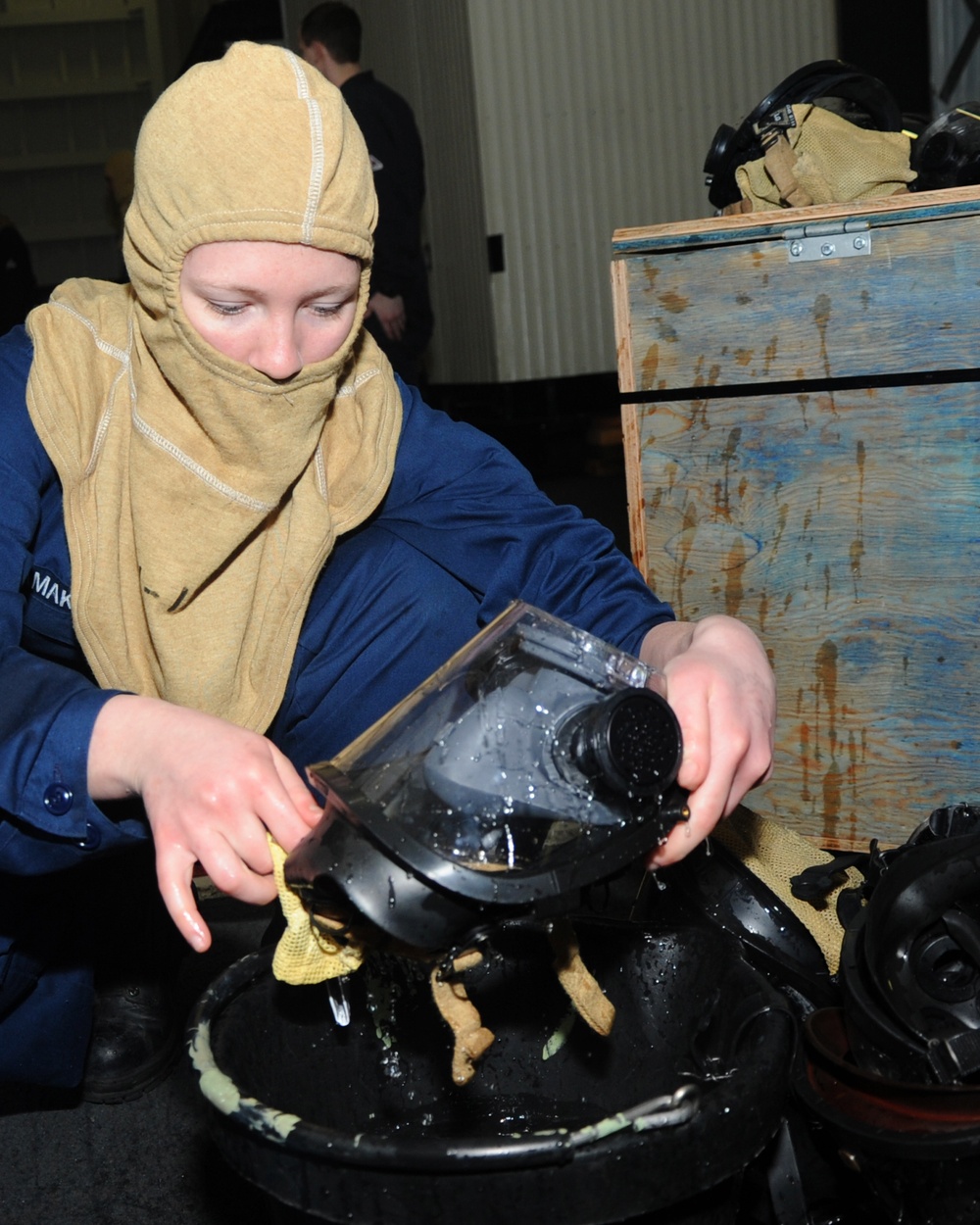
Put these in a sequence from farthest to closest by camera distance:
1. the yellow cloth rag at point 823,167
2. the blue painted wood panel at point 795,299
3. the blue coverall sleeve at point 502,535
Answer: the yellow cloth rag at point 823,167
the blue painted wood panel at point 795,299
the blue coverall sleeve at point 502,535

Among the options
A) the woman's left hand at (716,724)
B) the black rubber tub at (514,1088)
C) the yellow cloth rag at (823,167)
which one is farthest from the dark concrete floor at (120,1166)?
the yellow cloth rag at (823,167)

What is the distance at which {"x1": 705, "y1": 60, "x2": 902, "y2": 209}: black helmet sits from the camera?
5.69 ft

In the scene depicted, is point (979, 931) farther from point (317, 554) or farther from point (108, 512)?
point (108, 512)

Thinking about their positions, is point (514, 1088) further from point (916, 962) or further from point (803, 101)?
point (803, 101)

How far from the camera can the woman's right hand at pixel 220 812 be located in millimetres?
731

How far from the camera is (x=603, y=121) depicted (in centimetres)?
507

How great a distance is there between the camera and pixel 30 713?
847 mm

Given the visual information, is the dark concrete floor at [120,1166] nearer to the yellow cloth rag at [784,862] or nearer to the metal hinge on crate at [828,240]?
the yellow cloth rag at [784,862]

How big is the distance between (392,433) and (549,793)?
64cm

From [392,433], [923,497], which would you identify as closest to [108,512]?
[392,433]

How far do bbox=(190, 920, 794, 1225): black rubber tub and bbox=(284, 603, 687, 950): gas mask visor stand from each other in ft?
0.39

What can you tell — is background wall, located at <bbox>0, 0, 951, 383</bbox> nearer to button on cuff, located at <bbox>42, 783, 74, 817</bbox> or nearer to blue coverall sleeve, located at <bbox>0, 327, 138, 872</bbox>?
blue coverall sleeve, located at <bbox>0, 327, 138, 872</bbox>

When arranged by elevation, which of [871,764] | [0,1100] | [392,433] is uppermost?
[392,433]

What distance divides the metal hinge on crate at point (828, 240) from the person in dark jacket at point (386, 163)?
2.14 meters
